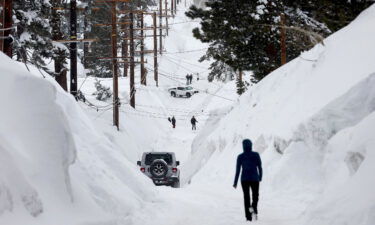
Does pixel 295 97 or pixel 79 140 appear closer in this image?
pixel 79 140

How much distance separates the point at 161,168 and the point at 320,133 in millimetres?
7500

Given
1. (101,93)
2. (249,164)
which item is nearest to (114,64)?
(101,93)

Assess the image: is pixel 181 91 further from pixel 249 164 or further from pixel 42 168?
pixel 42 168

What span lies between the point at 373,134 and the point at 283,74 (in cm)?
1303

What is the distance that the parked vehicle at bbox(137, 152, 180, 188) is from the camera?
20.0 meters

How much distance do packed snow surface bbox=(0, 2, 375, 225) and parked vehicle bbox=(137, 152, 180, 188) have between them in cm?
121

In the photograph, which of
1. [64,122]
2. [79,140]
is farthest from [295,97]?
[64,122]

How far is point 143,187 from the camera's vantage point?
13086mm

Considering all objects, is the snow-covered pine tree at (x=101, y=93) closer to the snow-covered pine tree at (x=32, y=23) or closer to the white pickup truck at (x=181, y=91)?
the snow-covered pine tree at (x=32, y=23)

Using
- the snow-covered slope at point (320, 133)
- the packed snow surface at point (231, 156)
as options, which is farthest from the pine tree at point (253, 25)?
the snow-covered slope at point (320, 133)

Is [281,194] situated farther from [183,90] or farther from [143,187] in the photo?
[183,90]

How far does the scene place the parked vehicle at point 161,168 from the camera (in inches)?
789

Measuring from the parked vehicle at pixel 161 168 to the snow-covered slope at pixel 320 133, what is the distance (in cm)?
121

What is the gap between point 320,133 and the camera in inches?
567
